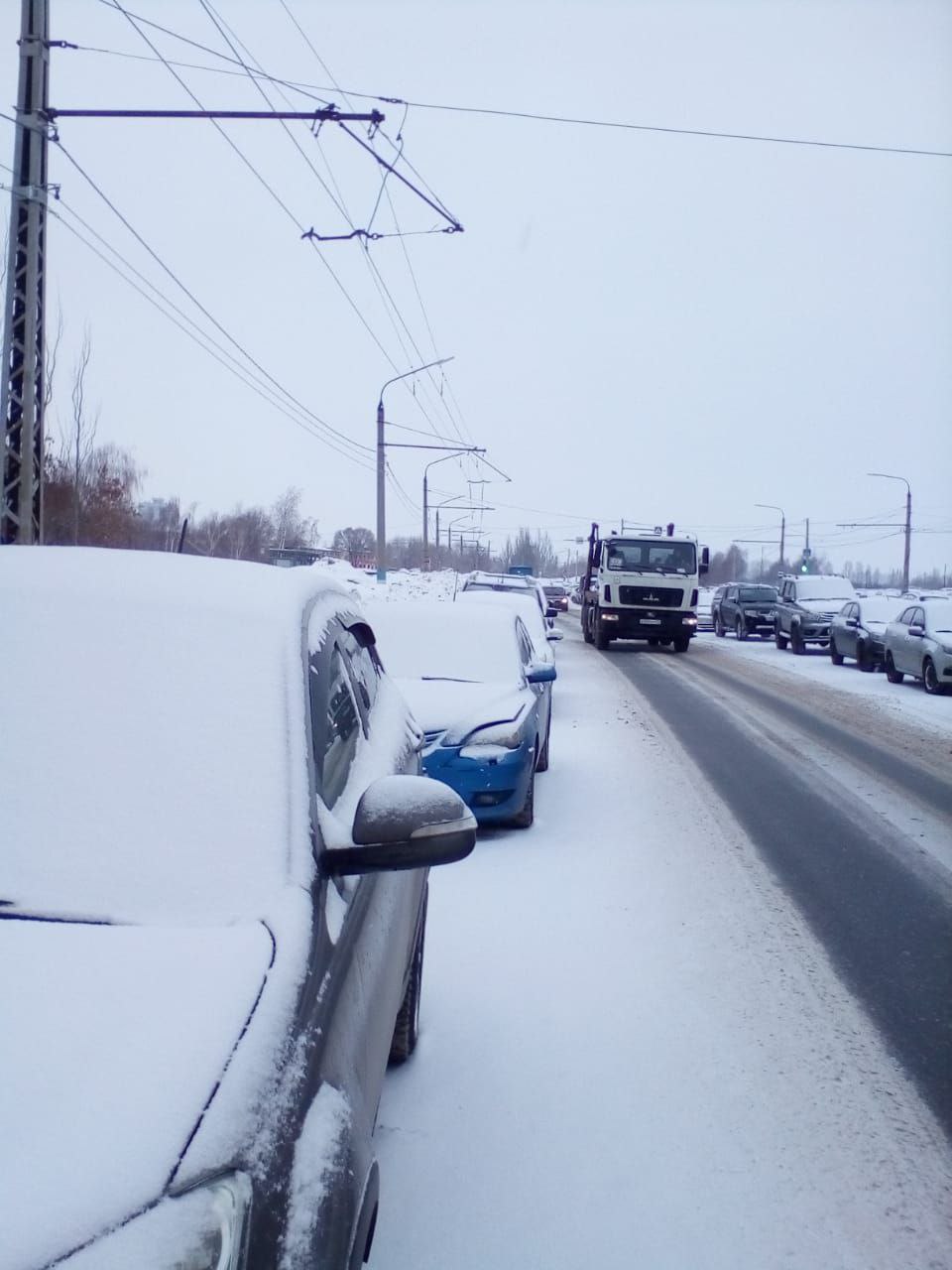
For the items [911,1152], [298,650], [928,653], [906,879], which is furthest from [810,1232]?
[928,653]

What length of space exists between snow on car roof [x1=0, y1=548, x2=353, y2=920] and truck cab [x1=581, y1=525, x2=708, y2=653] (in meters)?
25.2

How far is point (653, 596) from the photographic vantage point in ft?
91.2

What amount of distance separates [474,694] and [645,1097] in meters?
4.53

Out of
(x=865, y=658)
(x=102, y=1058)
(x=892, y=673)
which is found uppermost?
(x=102, y=1058)

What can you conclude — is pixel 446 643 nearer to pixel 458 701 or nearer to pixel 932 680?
pixel 458 701

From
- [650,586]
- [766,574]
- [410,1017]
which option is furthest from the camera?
[766,574]

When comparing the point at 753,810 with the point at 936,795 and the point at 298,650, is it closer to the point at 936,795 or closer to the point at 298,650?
the point at 936,795

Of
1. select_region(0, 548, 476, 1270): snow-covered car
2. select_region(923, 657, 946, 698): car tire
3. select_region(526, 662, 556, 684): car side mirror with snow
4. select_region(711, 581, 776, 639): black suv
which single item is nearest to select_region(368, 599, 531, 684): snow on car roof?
select_region(526, 662, 556, 684): car side mirror with snow

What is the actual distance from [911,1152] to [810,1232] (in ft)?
2.06

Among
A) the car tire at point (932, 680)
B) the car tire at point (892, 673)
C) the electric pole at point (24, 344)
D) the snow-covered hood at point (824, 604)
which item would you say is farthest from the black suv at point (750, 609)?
the electric pole at point (24, 344)

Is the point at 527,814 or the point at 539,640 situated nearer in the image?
the point at 527,814

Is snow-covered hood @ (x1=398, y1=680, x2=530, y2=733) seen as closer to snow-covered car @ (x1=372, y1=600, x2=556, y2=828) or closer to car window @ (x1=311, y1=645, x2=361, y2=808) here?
snow-covered car @ (x1=372, y1=600, x2=556, y2=828)

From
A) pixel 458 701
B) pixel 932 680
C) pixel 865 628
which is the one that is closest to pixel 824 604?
pixel 865 628

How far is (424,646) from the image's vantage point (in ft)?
29.1
